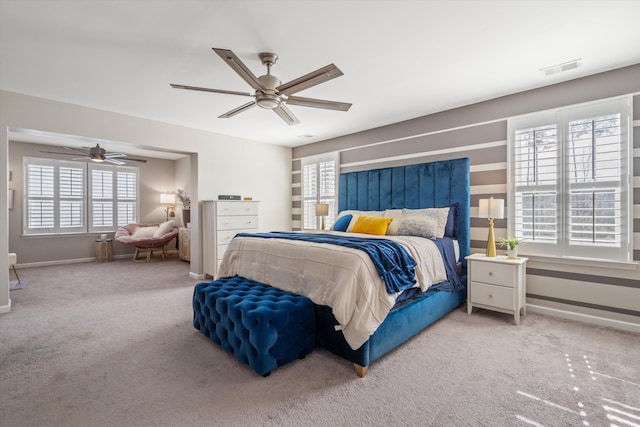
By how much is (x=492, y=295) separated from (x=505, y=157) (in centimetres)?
170

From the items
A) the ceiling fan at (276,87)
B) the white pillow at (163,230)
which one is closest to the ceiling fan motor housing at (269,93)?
the ceiling fan at (276,87)

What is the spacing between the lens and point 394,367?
Answer: 7.27 feet

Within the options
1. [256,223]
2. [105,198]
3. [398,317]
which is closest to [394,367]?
[398,317]

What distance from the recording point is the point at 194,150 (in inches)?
198

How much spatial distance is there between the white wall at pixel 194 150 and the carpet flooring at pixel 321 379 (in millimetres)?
1941

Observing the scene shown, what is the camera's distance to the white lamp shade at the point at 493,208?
3229mm

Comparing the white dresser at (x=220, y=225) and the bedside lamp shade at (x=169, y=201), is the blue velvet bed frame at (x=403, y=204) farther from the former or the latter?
the bedside lamp shade at (x=169, y=201)

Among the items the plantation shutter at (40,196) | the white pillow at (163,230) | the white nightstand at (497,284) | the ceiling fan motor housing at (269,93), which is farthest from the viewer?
the white pillow at (163,230)

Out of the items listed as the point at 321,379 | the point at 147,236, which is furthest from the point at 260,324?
the point at 147,236

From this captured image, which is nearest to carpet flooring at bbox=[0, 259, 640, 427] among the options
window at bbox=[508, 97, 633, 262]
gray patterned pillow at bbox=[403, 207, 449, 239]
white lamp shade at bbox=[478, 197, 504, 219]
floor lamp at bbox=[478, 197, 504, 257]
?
floor lamp at bbox=[478, 197, 504, 257]

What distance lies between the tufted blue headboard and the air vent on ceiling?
1174mm

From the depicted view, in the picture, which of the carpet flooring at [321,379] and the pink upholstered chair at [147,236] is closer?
the carpet flooring at [321,379]

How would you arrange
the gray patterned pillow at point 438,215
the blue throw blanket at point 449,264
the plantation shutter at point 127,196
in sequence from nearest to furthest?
the blue throw blanket at point 449,264, the gray patterned pillow at point 438,215, the plantation shutter at point 127,196

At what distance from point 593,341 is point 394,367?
1948 millimetres
